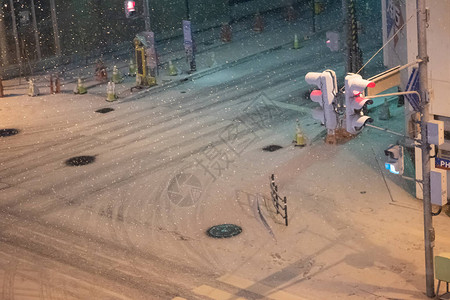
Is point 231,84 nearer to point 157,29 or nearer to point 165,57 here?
point 165,57

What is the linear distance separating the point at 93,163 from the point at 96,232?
5440mm

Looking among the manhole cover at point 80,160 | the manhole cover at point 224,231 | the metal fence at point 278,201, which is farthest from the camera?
the manhole cover at point 80,160

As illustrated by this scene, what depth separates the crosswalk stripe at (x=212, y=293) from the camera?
17875mm

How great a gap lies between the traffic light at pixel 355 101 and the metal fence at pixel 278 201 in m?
6.24

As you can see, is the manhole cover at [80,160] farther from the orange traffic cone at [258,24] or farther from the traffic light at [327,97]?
the orange traffic cone at [258,24]

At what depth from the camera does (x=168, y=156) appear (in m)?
26.8

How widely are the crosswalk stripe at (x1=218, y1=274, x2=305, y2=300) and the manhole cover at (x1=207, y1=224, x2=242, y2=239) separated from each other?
2205 millimetres

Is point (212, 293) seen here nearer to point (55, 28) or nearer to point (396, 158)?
point (396, 158)

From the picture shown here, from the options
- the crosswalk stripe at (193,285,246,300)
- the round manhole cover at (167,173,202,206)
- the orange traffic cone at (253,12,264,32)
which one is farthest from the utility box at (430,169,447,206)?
the orange traffic cone at (253,12,264,32)

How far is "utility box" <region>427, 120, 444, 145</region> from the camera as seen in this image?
16.2 meters

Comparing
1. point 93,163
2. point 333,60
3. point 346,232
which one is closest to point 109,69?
point 333,60

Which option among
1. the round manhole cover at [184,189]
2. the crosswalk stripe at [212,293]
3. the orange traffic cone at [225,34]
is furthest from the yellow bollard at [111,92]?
the crosswalk stripe at [212,293]

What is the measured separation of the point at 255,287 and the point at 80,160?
1054cm

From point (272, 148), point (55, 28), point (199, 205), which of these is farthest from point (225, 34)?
point (199, 205)
